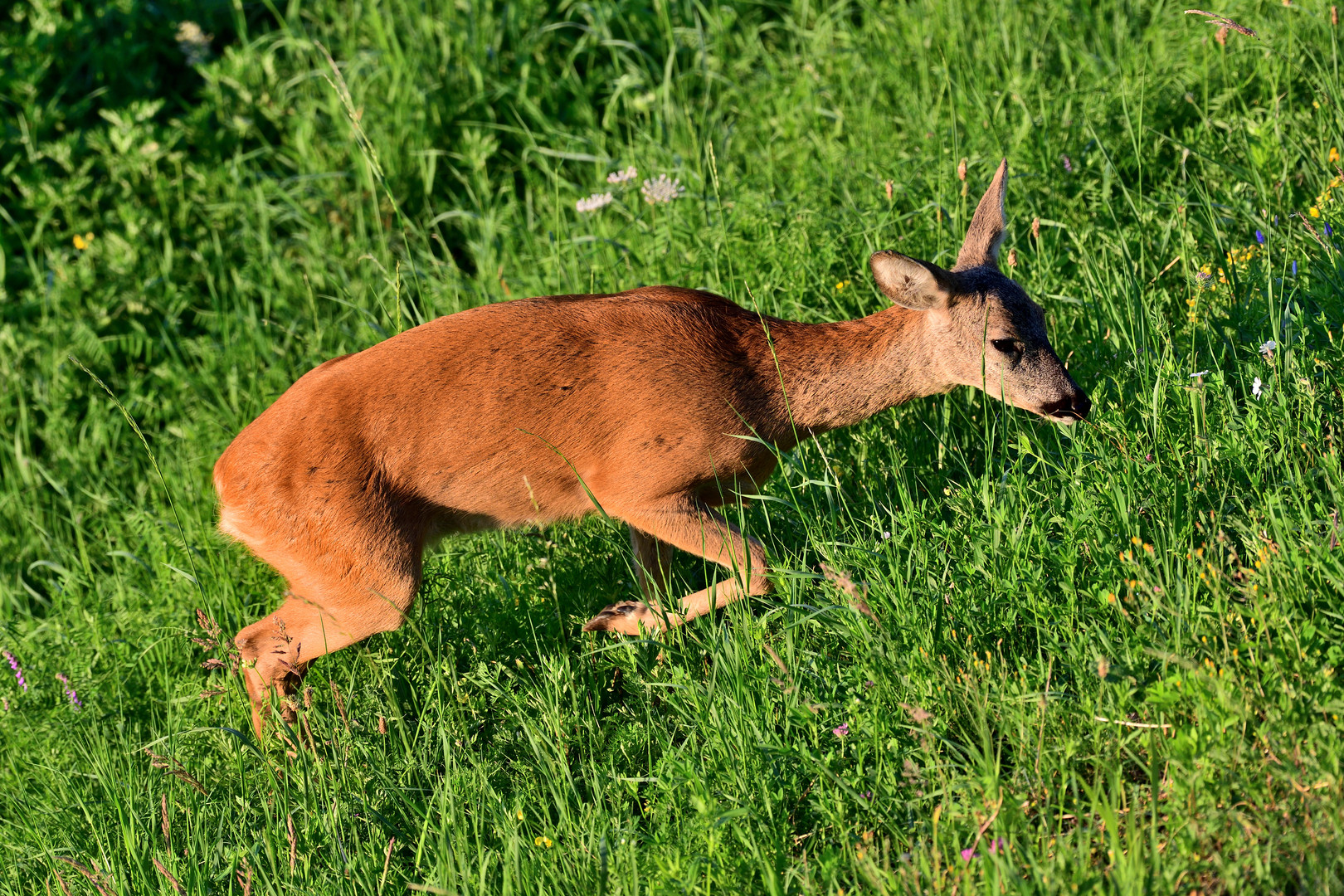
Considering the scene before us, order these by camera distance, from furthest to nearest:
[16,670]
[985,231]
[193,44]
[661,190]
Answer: [193,44] → [661,190] → [16,670] → [985,231]

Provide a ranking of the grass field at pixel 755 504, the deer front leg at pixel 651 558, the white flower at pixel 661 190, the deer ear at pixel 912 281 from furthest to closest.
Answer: the white flower at pixel 661 190 → the deer front leg at pixel 651 558 → the deer ear at pixel 912 281 → the grass field at pixel 755 504

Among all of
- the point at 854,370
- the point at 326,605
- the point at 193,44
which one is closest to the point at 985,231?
the point at 854,370

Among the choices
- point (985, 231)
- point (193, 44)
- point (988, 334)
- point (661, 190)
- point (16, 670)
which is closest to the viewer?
point (988, 334)

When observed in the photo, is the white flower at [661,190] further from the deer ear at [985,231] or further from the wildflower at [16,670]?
the wildflower at [16,670]

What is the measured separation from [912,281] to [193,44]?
488 cm

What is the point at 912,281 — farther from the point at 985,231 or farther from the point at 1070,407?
the point at 1070,407

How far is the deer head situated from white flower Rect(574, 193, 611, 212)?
176 centimetres

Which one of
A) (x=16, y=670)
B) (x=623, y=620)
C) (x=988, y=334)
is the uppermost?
(x=988, y=334)

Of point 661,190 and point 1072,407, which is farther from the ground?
point 661,190

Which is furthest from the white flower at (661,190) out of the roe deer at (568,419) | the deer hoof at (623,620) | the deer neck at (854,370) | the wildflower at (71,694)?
the wildflower at (71,694)

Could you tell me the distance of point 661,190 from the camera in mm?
5324

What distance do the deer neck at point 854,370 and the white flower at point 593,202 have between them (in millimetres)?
1510

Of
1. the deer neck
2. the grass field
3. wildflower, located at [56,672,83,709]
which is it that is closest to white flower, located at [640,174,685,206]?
the grass field

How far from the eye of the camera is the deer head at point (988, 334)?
405 centimetres
